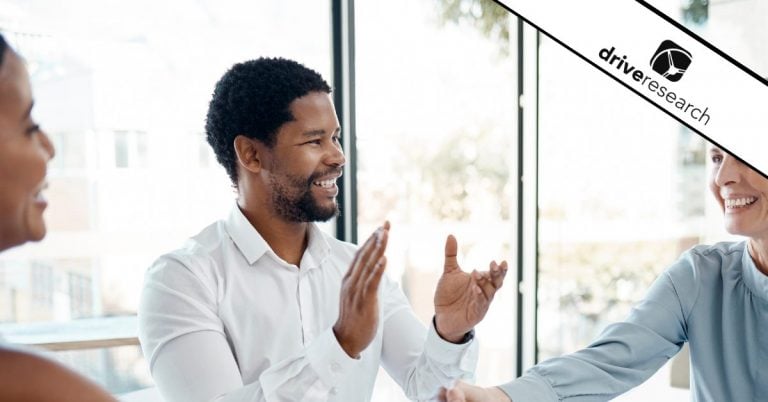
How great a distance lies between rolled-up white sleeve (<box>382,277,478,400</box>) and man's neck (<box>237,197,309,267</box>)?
→ 26 cm

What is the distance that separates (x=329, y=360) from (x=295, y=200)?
522mm

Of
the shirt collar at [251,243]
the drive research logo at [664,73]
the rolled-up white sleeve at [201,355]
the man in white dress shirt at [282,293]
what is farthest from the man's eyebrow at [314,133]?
the drive research logo at [664,73]

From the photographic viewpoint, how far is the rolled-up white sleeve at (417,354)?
5.31ft

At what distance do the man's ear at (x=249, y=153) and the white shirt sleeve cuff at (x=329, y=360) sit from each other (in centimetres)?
61

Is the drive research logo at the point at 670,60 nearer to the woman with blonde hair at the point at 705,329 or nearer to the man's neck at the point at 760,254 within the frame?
the woman with blonde hair at the point at 705,329

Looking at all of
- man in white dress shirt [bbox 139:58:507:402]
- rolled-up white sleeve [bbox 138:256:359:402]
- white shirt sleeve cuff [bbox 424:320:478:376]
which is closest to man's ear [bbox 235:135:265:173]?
man in white dress shirt [bbox 139:58:507:402]

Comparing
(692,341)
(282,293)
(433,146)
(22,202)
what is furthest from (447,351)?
(433,146)

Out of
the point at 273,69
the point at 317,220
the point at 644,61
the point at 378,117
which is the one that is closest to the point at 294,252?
the point at 317,220

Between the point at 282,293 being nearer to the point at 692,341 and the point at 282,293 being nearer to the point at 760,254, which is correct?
the point at 692,341

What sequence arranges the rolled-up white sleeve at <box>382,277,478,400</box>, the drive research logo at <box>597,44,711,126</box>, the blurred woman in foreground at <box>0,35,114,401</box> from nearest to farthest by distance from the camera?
1. the blurred woman in foreground at <box>0,35,114,401</box>
2. the drive research logo at <box>597,44,711,126</box>
3. the rolled-up white sleeve at <box>382,277,478,400</box>

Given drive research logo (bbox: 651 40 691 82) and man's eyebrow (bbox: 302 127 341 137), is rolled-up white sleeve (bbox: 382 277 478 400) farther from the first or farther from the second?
drive research logo (bbox: 651 40 691 82)

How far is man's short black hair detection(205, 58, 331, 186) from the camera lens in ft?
6.07

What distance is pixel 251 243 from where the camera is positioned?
1.77m

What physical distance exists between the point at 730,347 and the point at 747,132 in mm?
456
